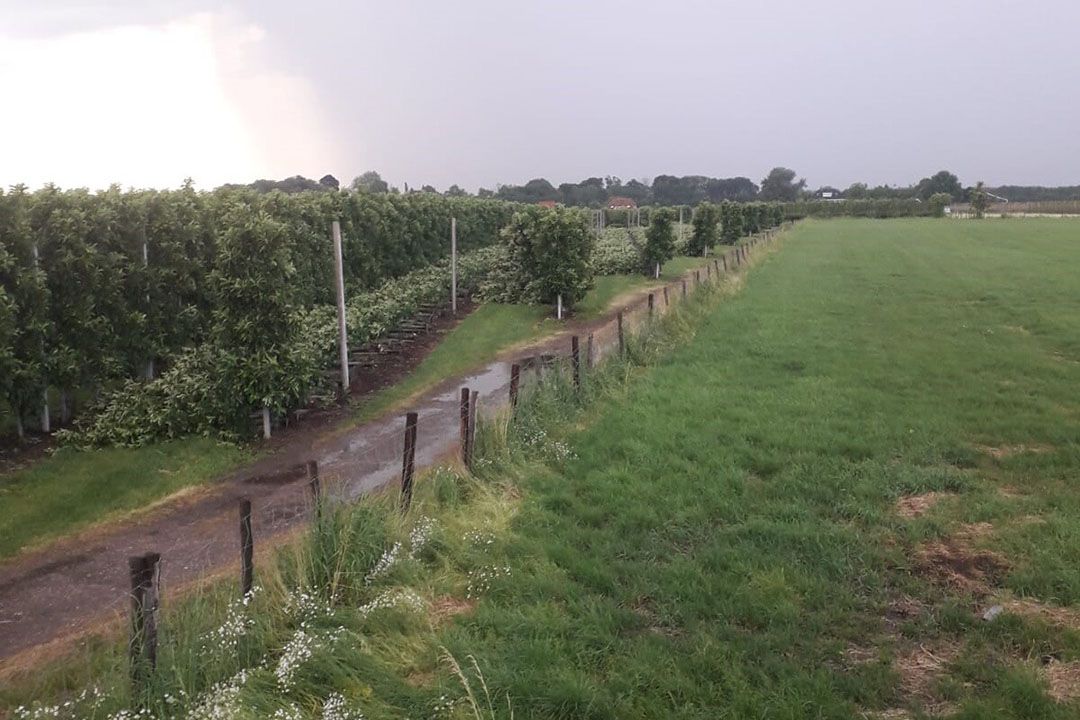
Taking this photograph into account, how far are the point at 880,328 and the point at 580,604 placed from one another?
1212 centimetres

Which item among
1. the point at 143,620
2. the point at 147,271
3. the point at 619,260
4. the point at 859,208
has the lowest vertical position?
the point at 143,620

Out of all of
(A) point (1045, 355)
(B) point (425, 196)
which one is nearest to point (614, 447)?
(A) point (1045, 355)

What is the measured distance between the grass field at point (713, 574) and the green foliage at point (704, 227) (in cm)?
2859

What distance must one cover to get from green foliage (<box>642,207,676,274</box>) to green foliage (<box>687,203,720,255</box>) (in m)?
10.2

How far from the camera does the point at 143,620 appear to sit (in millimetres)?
4016

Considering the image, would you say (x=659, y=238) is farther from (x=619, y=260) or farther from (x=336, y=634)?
(x=336, y=634)

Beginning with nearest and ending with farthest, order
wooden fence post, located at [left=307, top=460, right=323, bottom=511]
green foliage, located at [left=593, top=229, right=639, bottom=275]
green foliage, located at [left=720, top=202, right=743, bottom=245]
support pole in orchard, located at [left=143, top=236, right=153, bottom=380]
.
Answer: wooden fence post, located at [left=307, top=460, right=323, bottom=511]
support pole in orchard, located at [left=143, top=236, right=153, bottom=380]
green foliage, located at [left=593, top=229, right=639, bottom=275]
green foliage, located at [left=720, top=202, right=743, bottom=245]

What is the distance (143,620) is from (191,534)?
349 centimetres

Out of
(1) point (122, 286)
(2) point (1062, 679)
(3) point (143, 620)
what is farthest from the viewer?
(1) point (122, 286)

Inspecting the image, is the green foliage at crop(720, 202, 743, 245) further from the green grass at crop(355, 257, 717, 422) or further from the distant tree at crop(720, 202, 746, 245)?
the green grass at crop(355, 257, 717, 422)

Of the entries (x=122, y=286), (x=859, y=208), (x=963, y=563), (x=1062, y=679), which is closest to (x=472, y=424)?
(x=963, y=563)

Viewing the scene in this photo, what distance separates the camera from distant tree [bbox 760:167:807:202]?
141375 millimetres

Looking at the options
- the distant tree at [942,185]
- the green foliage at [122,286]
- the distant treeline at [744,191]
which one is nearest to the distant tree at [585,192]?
the distant treeline at [744,191]

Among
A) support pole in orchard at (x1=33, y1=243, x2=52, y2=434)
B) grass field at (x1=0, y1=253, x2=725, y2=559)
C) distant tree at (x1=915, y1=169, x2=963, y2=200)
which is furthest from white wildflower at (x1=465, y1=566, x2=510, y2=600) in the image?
distant tree at (x1=915, y1=169, x2=963, y2=200)
